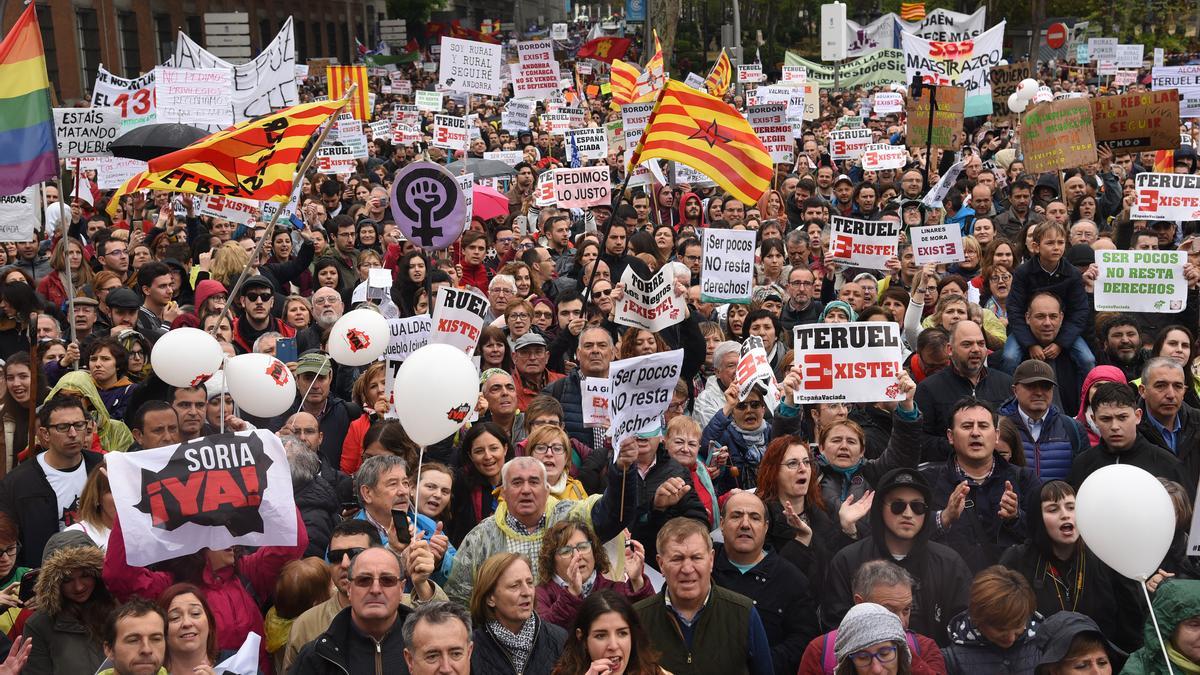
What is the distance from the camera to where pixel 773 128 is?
16.9 meters

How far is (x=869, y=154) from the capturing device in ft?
59.5

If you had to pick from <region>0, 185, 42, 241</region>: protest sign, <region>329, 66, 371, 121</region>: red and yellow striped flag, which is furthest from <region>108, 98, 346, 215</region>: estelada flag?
<region>329, 66, 371, 121</region>: red and yellow striped flag

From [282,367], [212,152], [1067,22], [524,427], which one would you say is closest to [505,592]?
[524,427]

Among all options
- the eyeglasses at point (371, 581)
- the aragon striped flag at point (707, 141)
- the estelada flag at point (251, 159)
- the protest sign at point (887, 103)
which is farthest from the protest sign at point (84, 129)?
the protest sign at point (887, 103)

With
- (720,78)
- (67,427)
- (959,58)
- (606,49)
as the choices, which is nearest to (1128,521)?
(67,427)

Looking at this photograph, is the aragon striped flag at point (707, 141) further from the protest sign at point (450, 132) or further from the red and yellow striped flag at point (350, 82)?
the red and yellow striped flag at point (350, 82)

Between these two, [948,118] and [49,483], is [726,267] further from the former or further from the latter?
[948,118]

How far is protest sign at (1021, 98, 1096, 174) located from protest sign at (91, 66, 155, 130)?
10.3 m

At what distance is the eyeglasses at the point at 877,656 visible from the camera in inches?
188

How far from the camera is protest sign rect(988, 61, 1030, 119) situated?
844 inches

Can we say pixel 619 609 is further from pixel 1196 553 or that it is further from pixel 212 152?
pixel 212 152

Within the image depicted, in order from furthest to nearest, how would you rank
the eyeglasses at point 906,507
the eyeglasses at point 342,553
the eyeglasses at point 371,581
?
the eyeglasses at point 906,507 → the eyeglasses at point 342,553 → the eyeglasses at point 371,581

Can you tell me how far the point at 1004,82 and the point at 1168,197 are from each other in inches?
426

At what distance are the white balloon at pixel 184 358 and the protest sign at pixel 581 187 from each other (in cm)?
654
